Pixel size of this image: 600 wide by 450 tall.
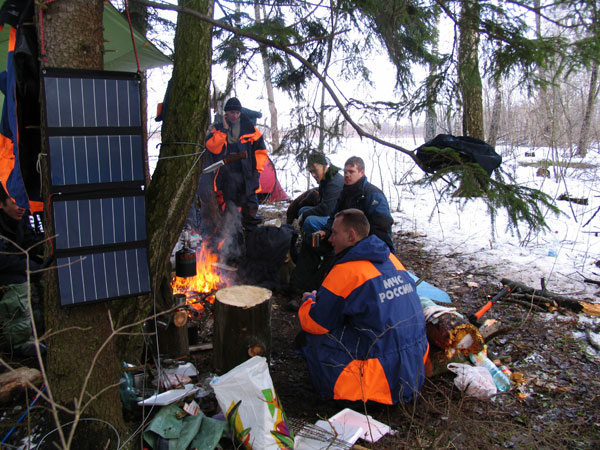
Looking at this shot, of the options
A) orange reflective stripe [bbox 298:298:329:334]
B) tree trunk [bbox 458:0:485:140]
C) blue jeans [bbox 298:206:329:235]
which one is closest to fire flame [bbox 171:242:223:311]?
blue jeans [bbox 298:206:329:235]

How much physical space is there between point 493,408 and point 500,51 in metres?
2.84

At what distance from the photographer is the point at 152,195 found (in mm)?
2959

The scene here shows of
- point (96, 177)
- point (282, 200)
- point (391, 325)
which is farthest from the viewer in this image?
point (282, 200)

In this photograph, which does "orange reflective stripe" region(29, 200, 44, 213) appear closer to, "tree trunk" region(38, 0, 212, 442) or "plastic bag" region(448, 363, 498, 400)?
"tree trunk" region(38, 0, 212, 442)

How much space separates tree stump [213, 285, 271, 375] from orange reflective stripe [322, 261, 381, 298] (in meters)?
0.82

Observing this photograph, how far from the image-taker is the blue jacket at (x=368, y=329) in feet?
10.1

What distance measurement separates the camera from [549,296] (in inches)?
199

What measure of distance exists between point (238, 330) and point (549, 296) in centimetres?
378

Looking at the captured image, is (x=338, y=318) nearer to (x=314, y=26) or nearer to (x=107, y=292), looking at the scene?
(x=107, y=292)

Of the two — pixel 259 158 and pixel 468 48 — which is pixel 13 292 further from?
pixel 468 48

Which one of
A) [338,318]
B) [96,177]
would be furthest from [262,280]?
[96,177]

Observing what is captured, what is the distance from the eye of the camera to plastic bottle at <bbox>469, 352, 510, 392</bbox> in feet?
11.5

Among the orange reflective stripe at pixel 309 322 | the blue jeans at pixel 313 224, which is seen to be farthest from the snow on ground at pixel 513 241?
the orange reflective stripe at pixel 309 322

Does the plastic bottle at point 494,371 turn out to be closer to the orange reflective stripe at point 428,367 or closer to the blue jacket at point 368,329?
the orange reflective stripe at point 428,367
